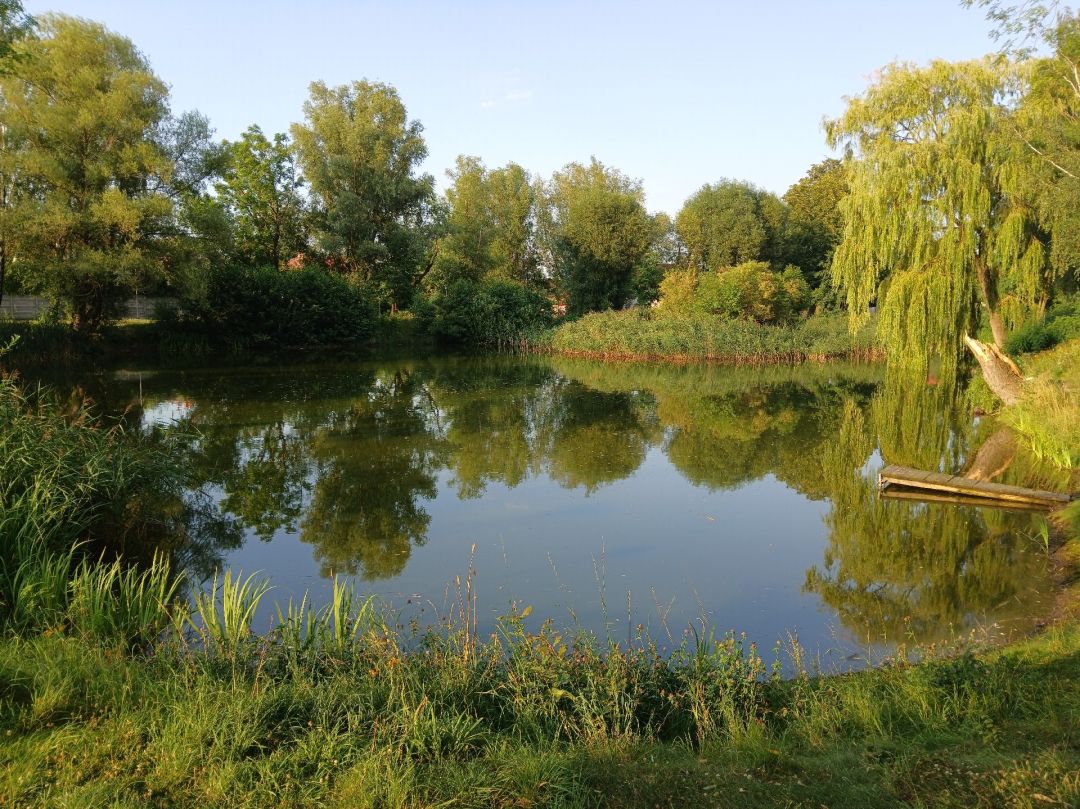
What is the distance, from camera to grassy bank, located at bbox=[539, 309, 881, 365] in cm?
3334

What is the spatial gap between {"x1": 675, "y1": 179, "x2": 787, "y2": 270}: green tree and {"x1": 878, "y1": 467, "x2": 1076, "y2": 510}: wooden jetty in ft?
114

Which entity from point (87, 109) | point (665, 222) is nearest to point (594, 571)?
point (87, 109)

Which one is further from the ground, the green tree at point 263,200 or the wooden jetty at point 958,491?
the green tree at point 263,200

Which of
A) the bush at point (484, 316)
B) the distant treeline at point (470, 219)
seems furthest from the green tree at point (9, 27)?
the bush at point (484, 316)

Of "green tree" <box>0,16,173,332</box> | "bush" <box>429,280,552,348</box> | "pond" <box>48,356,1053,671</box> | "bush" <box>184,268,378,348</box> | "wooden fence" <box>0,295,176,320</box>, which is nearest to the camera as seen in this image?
"pond" <box>48,356,1053,671</box>

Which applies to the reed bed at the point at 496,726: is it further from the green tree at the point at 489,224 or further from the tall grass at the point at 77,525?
the green tree at the point at 489,224

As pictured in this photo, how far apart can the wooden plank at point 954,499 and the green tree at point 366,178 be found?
101ft

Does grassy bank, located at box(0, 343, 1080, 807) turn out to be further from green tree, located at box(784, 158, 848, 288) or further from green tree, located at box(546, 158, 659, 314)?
green tree, located at box(784, 158, 848, 288)

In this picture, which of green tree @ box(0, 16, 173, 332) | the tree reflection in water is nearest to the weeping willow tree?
the tree reflection in water

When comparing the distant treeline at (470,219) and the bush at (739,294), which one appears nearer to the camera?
the distant treeline at (470,219)

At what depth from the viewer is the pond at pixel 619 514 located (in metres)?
7.42

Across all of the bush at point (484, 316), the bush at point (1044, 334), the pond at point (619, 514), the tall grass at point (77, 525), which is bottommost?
the pond at point (619, 514)

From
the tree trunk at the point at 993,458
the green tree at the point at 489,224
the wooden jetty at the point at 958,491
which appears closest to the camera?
the wooden jetty at the point at 958,491

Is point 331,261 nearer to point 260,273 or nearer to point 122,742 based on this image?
point 260,273
